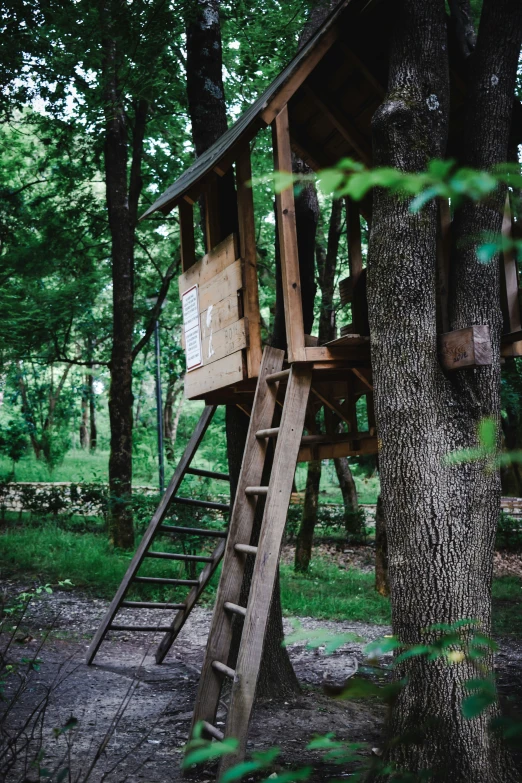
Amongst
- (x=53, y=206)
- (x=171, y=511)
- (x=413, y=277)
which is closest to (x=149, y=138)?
(x=53, y=206)

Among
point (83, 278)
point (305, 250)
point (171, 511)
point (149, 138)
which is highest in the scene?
point (149, 138)

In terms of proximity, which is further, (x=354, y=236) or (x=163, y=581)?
(x=163, y=581)

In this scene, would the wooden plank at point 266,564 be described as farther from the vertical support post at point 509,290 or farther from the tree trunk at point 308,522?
the tree trunk at point 308,522

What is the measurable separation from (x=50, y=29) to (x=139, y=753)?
800 cm

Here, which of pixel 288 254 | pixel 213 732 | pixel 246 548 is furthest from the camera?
pixel 288 254

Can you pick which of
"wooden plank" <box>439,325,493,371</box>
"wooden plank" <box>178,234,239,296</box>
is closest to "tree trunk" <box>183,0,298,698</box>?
"wooden plank" <box>178,234,239,296</box>

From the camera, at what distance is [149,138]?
1554 centimetres

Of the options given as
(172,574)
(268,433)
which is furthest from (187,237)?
(172,574)

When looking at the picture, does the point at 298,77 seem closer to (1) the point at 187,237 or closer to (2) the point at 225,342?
(2) the point at 225,342

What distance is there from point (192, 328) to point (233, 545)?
7.81 ft

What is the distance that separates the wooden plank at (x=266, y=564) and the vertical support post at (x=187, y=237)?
9.17 ft

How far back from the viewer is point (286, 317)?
496 centimetres

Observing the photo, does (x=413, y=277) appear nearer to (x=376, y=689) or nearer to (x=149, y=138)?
(x=376, y=689)

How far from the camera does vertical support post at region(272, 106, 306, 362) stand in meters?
4.92
